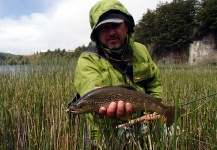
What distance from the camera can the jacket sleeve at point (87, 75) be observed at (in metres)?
2.06

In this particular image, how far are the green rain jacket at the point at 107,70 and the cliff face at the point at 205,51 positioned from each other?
88.2ft

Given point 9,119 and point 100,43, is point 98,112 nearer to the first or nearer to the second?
point 100,43

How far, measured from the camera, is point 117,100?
181cm

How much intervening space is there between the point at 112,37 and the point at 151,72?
0.52 metres

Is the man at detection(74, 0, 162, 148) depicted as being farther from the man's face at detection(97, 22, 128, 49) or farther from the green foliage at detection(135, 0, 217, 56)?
the green foliage at detection(135, 0, 217, 56)

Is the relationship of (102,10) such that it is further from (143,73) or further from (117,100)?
(117,100)

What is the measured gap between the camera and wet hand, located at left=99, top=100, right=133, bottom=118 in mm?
1742

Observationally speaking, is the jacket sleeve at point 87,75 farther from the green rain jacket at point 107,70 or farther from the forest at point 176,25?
the forest at point 176,25

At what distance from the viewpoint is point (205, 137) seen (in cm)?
210

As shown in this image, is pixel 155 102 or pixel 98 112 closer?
pixel 98 112

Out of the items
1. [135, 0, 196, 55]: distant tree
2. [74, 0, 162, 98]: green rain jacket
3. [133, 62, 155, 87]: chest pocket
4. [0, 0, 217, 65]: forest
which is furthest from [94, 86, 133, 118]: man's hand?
[135, 0, 196, 55]: distant tree

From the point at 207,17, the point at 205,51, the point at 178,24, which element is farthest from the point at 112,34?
the point at 178,24

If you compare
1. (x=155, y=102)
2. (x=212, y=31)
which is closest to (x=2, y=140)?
(x=155, y=102)

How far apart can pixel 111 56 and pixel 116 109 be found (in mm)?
706
